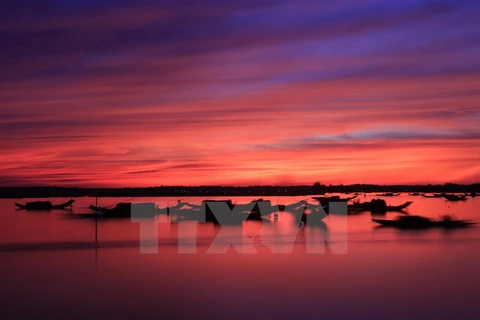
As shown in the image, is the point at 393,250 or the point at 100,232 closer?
the point at 393,250

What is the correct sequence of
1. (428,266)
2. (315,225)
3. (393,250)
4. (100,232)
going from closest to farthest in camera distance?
(428,266) → (393,250) → (100,232) → (315,225)

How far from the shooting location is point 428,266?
17922 mm

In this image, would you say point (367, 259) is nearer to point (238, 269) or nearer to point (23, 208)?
point (238, 269)

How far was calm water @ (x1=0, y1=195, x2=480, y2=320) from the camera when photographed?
473 inches

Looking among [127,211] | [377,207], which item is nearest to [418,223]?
[377,207]

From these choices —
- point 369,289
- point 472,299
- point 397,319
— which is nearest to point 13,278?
point 369,289

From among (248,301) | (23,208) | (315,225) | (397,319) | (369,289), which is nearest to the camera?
(397,319)

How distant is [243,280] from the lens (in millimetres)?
15133

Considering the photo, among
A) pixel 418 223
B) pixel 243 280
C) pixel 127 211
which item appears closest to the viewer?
pixel 243 280

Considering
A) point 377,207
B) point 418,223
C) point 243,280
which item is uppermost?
point 377,207

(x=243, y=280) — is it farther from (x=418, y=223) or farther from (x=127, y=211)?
(x=127, y=211)

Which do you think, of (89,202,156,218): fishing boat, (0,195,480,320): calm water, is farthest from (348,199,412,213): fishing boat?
(0,195,480,320): calm water

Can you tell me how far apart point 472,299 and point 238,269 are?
6047 mm

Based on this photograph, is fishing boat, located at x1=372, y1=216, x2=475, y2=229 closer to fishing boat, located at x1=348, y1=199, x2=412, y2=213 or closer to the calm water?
the calm water
